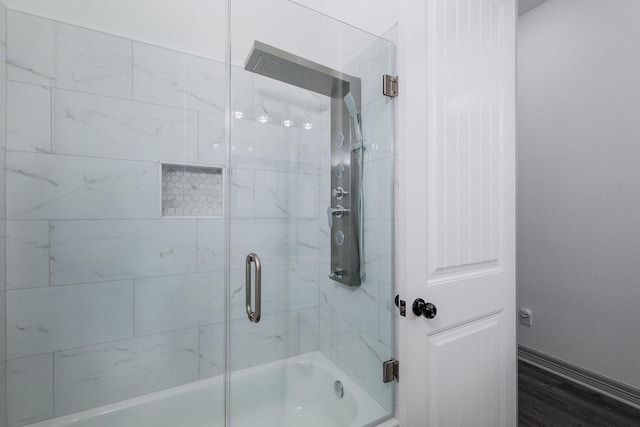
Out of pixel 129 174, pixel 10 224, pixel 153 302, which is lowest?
pixel 153 302

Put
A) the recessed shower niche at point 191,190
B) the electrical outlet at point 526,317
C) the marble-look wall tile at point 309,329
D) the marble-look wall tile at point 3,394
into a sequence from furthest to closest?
the electrical outlet at point 526,317
the recessed shower niche at point 191,190
the marble-look wall tile at point 309,329
the marble-look wall tile at point 3,394

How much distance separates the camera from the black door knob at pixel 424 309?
41.6 inches

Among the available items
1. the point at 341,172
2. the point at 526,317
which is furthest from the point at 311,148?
the point at 526,317

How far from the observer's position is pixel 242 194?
1.30 metres

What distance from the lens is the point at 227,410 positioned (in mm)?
1278

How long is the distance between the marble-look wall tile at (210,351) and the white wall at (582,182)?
7.73 feet

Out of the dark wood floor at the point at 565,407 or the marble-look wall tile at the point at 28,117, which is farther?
the dark wood floor at the point at 565,407

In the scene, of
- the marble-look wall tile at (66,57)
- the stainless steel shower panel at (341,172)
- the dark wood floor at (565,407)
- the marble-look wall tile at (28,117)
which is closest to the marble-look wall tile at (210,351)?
the stainless steel shower panel at (341,172)

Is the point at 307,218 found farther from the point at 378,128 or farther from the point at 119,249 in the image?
the point at 119,249

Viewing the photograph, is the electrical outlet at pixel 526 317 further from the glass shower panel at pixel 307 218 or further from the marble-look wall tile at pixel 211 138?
the marble-look wall tile at pixel 211 138

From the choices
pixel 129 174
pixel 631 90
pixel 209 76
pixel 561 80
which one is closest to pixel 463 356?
pixel 129 174

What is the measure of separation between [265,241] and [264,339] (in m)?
0.47

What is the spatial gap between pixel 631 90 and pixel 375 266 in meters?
1.99

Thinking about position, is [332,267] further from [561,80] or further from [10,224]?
[561,80]
